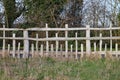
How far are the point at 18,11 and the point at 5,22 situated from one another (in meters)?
1.25

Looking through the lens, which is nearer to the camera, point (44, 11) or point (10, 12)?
point (44, 11)

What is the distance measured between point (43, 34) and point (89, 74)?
452 inches

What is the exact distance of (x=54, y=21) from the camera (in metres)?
21.0

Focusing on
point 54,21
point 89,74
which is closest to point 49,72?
point 89,74

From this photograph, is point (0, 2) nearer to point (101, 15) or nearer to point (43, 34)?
point (43, 34)

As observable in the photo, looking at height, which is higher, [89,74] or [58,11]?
[58,11]

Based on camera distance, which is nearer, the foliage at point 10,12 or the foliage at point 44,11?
the foliage at point 44,11

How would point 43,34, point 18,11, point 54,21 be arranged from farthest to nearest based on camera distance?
1. point 18,11
2. point 54,21
3. point 43,34

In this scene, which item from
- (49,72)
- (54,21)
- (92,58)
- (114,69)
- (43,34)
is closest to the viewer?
(49,72)

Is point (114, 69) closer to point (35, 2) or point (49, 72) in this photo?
point (49, 72)

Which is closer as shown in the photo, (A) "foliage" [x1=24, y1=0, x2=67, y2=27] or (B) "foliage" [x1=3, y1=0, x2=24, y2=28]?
(A) "foliage" [x1=24, y1=0, x2=67, y2=27]

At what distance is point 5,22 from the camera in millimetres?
21984

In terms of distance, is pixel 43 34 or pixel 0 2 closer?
pixel 43 34

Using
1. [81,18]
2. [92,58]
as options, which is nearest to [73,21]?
[81,18]
